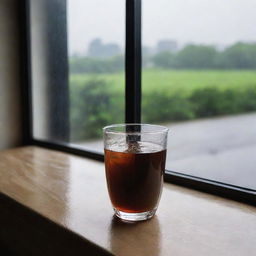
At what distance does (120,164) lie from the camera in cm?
62

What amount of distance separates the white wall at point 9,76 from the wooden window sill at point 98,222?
0.38 m

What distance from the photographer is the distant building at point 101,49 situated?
1.65m

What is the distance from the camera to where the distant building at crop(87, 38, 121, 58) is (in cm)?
165

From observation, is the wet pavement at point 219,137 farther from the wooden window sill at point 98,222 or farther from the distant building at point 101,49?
the wooden window sill at point 98,222

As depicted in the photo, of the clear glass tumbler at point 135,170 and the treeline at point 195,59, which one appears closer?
the clear glass tumbler at point 135,170

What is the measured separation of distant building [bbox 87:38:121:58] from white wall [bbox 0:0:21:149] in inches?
15.5

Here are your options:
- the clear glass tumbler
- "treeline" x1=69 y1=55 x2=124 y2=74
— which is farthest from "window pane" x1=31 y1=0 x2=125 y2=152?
the clear glass tumbler

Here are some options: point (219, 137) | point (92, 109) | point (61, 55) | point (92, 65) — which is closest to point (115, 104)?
point (92, 109)

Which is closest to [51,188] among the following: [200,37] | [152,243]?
[152,243]

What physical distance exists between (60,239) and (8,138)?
0.78 meters

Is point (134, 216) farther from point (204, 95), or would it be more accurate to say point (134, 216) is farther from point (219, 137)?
point (219, 137)

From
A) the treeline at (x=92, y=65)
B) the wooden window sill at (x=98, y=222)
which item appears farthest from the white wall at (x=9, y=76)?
the wooden window sill at (x=98, y=222)

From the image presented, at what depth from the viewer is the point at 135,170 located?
0.61m

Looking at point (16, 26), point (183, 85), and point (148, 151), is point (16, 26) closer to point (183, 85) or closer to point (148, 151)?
point (148, 151)
